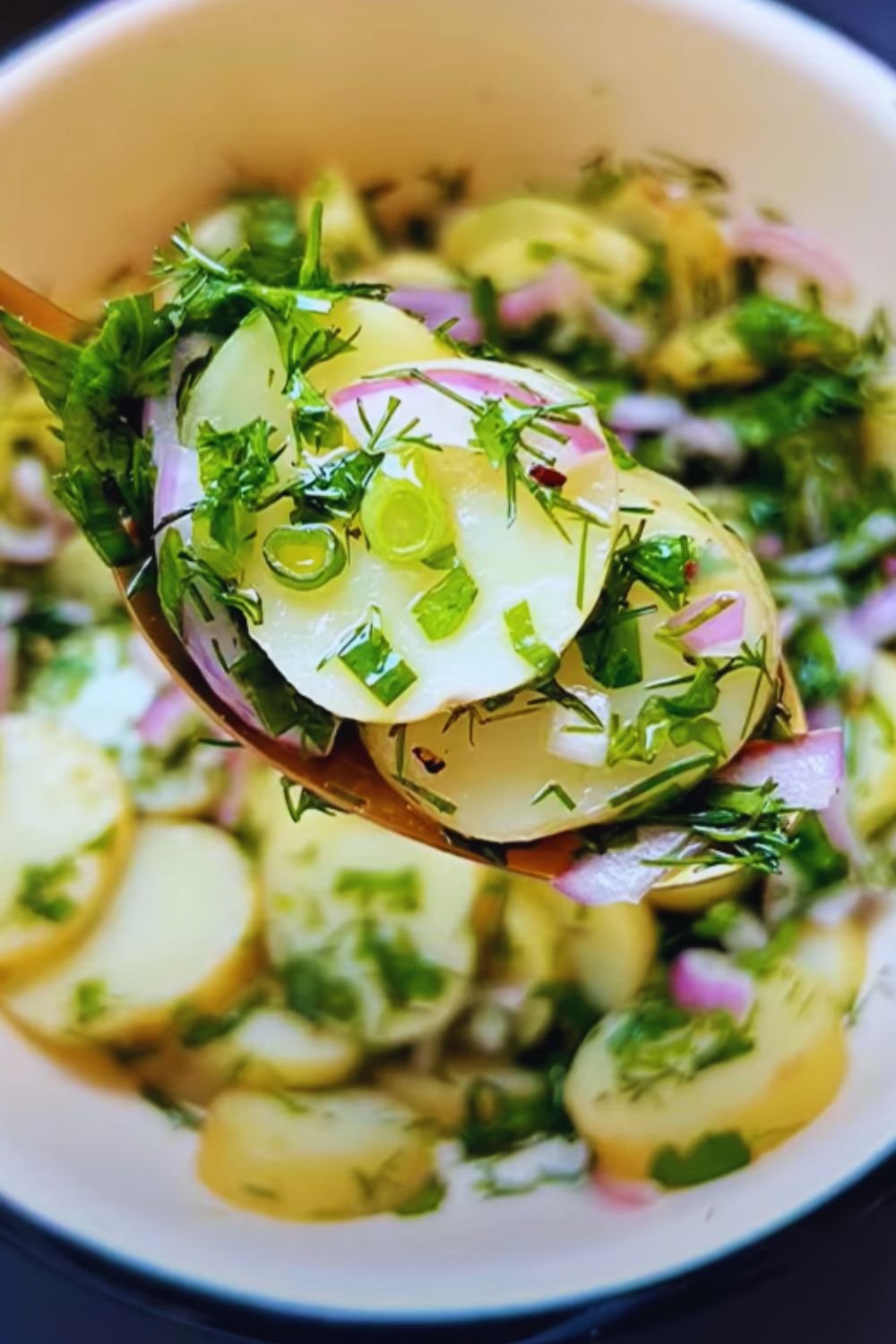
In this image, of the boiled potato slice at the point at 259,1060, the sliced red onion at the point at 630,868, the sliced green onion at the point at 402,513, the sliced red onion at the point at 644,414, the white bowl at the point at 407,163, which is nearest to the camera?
the sliced green onion at the point at 402,513

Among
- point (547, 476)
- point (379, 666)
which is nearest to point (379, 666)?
point (379, 666)

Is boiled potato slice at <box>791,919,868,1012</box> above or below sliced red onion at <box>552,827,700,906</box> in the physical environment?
below

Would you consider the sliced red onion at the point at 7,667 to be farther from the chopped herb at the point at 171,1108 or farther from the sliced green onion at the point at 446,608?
the sliced green onion at the point at 446,608

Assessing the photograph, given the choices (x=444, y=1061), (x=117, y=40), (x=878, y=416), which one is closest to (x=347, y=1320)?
(x=444, y=1061)

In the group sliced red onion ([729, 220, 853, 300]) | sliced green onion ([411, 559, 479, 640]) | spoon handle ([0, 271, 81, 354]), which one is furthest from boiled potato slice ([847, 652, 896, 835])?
spoon handle ([0, 271, 81, 354])

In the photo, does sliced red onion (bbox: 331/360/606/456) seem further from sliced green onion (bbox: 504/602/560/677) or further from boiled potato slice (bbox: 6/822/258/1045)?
boiled potato slice (bbox: 6/822/258/1045)

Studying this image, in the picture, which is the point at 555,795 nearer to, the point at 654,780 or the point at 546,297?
the point at 654,780

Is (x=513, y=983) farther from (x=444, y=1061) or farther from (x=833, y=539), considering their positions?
(x=833, y=539)

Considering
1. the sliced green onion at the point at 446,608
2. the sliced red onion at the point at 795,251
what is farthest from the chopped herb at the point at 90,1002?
the sliced red onion at the point at 795,251
